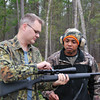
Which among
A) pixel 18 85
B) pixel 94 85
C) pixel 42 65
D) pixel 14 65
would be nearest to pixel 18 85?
pixel 18 85

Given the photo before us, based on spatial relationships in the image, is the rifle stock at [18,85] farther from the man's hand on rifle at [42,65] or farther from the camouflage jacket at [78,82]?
the camouflage jacket at [78,82]

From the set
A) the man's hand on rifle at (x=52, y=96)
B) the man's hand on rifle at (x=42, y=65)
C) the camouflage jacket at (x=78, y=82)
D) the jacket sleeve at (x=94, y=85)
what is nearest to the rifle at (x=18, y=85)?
the man's hand on rifle at (x=42, y=65)

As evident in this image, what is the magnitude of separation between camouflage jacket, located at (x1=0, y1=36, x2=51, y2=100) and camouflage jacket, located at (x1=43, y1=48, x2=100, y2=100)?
809 millimetres

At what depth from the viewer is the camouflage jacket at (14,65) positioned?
169 cm

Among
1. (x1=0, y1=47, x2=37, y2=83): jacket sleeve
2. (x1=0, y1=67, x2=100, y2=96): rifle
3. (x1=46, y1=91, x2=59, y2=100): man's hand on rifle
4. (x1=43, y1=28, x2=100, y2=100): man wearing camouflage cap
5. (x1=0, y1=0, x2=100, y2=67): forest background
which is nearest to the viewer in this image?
(x1=0, y1=47, x2=37, y2=83): jacket sleeve

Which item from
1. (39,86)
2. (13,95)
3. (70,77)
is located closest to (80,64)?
(70,77)

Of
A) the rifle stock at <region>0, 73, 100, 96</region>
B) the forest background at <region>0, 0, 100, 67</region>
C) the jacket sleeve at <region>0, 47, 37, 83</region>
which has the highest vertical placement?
the forest background at <region>0, 0, 100, 67</region>

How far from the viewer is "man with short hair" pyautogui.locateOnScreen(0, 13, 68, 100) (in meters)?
1.71

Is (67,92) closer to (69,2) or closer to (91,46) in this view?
(69,2)

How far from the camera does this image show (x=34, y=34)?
208 cm

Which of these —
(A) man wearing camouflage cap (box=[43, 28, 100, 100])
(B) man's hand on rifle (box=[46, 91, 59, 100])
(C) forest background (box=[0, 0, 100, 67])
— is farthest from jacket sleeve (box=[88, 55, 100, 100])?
(C) forest background (box=[0, 0, 100, 67])

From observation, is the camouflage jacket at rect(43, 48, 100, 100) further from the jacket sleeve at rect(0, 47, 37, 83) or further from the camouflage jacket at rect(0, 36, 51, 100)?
the jacket sleeve at rect(0, 47, 37, 83)

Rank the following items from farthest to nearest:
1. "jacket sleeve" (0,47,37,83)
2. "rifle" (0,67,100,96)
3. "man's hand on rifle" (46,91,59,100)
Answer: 1. "man's hand on rifle" (46,91,59,100)
2. "rifle" (0,67,100,96)
3. "jacket sleeve" (0,47,37,83)

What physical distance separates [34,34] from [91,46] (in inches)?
1213
